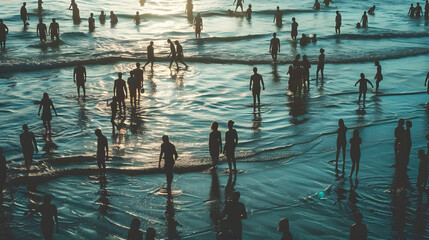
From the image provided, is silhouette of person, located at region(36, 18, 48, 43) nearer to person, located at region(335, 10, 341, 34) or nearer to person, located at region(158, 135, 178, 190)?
person, located at region(335, 10, 341, 34)

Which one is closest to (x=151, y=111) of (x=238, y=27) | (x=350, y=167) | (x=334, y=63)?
(x=350, y=167)

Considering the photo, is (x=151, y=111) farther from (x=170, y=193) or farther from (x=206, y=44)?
(x=206, y=44)

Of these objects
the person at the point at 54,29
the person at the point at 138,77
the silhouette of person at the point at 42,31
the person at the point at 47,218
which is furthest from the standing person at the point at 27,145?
the person at the point at 54,29

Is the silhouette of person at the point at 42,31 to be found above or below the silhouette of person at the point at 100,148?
above

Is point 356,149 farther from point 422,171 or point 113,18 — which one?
point 113,18

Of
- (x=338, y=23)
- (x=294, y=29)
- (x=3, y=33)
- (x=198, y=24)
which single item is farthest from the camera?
(x=338, y=23)

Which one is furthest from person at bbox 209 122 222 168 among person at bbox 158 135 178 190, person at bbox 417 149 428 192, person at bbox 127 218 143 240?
person at bbox 127 218 143 240

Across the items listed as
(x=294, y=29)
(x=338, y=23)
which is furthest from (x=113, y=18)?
(x=338, y=23)

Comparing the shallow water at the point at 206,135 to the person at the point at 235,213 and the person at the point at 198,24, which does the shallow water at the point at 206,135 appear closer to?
the person at the point at 198,24
